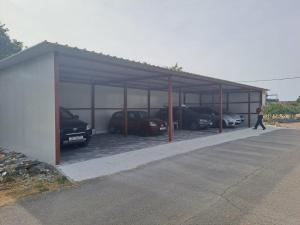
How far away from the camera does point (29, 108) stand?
8008 mm

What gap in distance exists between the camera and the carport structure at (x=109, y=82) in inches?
262

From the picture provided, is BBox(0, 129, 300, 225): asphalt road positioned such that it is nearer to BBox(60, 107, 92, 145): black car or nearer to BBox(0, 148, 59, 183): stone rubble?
BBox(0, 148, 59, 183): stone rubble

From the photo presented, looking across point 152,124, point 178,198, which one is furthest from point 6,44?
point 178,198

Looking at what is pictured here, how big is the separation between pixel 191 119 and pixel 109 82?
5694mm

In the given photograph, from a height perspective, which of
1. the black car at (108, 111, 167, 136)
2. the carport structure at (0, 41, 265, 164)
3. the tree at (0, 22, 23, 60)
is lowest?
the black car at (108, 111, 167, 136)

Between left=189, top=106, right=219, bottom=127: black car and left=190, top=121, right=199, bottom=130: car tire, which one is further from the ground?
left=189, top=106, right=219, bottom=127: black car

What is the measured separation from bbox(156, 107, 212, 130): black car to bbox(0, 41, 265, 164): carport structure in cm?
116

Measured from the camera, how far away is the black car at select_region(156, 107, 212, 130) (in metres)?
15.7

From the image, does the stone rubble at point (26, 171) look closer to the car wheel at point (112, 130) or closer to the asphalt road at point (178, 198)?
the asphalt road at point (178, 198)

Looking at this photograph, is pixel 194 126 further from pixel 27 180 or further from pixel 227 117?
pixel 27 180

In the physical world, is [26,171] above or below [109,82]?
below

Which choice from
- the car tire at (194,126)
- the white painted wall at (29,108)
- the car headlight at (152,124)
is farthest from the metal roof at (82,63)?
the car tire at (194,126)

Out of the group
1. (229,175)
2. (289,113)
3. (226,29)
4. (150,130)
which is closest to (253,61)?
(289,113)

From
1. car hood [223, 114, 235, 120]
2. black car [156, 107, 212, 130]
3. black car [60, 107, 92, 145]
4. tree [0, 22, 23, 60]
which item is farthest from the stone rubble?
tree [0, 22, 23, 60]
